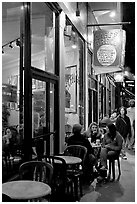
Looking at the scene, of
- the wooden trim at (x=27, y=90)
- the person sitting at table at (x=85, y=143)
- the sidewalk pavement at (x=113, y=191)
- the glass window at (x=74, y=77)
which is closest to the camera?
the wooden trim at (x=27, y=90)

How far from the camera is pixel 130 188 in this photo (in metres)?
5.48

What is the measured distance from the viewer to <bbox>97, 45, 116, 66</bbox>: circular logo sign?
7.33m

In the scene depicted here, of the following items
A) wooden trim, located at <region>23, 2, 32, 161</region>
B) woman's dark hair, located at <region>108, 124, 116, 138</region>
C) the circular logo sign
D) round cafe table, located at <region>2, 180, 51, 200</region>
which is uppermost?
the circular logo sign

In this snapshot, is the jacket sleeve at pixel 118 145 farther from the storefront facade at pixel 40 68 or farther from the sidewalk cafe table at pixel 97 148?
the storefront facade at pixel 40 68

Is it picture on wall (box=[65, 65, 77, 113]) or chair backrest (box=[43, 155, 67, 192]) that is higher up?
picture on wall (box=[65, 65, 77, 113])

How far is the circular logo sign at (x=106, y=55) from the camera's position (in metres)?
7.33

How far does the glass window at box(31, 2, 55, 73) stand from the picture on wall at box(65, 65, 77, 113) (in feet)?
4.93

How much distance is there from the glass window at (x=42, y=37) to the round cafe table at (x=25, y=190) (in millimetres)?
1987

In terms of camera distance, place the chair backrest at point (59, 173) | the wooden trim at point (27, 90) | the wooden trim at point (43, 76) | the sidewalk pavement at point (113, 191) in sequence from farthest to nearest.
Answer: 1. the sidewalk pavement at point (113, 191)
2. the wooden trim at point (43, 76)
3. the chair backrest at point (59, 173)
4. the wooden trim at point (27, 90)

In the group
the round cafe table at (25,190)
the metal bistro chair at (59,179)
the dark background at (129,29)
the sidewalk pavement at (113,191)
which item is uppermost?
the dark background at (129,29)

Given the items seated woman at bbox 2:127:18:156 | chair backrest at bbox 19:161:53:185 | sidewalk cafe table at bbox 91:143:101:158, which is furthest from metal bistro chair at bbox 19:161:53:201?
sidewalk cafe table at bbox 91:143:101:158

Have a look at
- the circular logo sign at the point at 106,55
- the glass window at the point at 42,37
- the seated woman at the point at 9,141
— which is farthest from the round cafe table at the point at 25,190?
the circular logo sign at the point at 106,55

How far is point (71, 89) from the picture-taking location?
7.57m

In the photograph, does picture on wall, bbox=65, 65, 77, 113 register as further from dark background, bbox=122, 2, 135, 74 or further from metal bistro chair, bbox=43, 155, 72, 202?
metal bistro chair, bbox=43, 155, 72, 202
